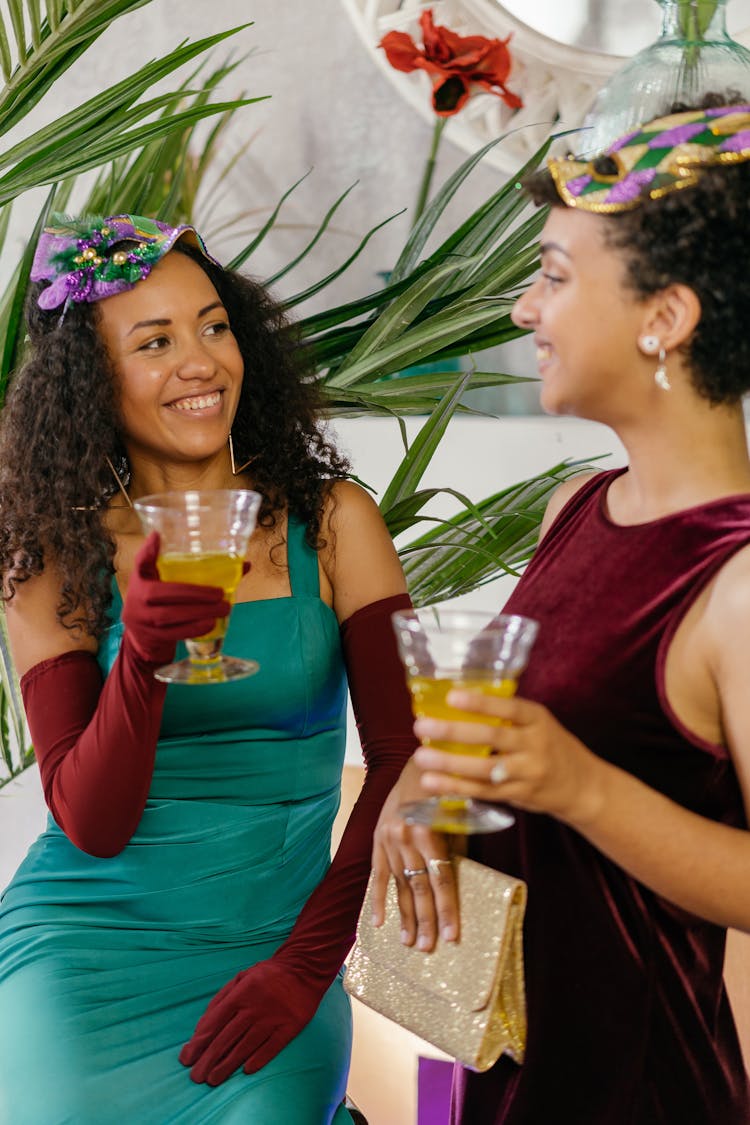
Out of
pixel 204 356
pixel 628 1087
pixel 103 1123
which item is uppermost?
pixel 204 356

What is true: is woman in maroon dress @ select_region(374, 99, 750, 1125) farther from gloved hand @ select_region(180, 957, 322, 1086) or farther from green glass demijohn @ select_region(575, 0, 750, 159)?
green glass demijohn @ select_region(575, 0, 750, 159)

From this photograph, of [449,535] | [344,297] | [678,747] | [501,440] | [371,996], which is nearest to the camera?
[678,747]

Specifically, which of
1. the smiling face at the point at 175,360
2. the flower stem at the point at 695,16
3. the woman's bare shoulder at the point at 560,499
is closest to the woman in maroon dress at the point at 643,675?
the woman's bare shoulder at the point at 560,499

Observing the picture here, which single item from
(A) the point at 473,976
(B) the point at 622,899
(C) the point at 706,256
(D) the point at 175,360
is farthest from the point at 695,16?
(A) the point at 473,976

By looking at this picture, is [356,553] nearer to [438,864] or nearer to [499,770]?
[438,864]

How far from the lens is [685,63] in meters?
2.00

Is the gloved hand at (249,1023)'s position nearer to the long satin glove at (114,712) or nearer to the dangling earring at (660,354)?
the long satin glove at (114,712)

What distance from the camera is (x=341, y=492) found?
6.30 feet

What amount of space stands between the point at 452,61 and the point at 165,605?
1.83 metres

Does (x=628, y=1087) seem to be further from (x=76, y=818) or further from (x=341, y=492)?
(x=341, y=492)

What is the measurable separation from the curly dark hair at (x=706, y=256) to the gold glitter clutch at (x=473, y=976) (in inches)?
19.1

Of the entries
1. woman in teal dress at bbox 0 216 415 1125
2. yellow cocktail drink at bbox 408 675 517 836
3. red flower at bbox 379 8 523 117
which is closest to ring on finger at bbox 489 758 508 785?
yellow cocktail drink at bbox 408 675 517 836

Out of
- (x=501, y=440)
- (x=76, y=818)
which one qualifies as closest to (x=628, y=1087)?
(x=76, y=818)

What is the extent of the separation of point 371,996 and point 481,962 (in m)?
0.17
